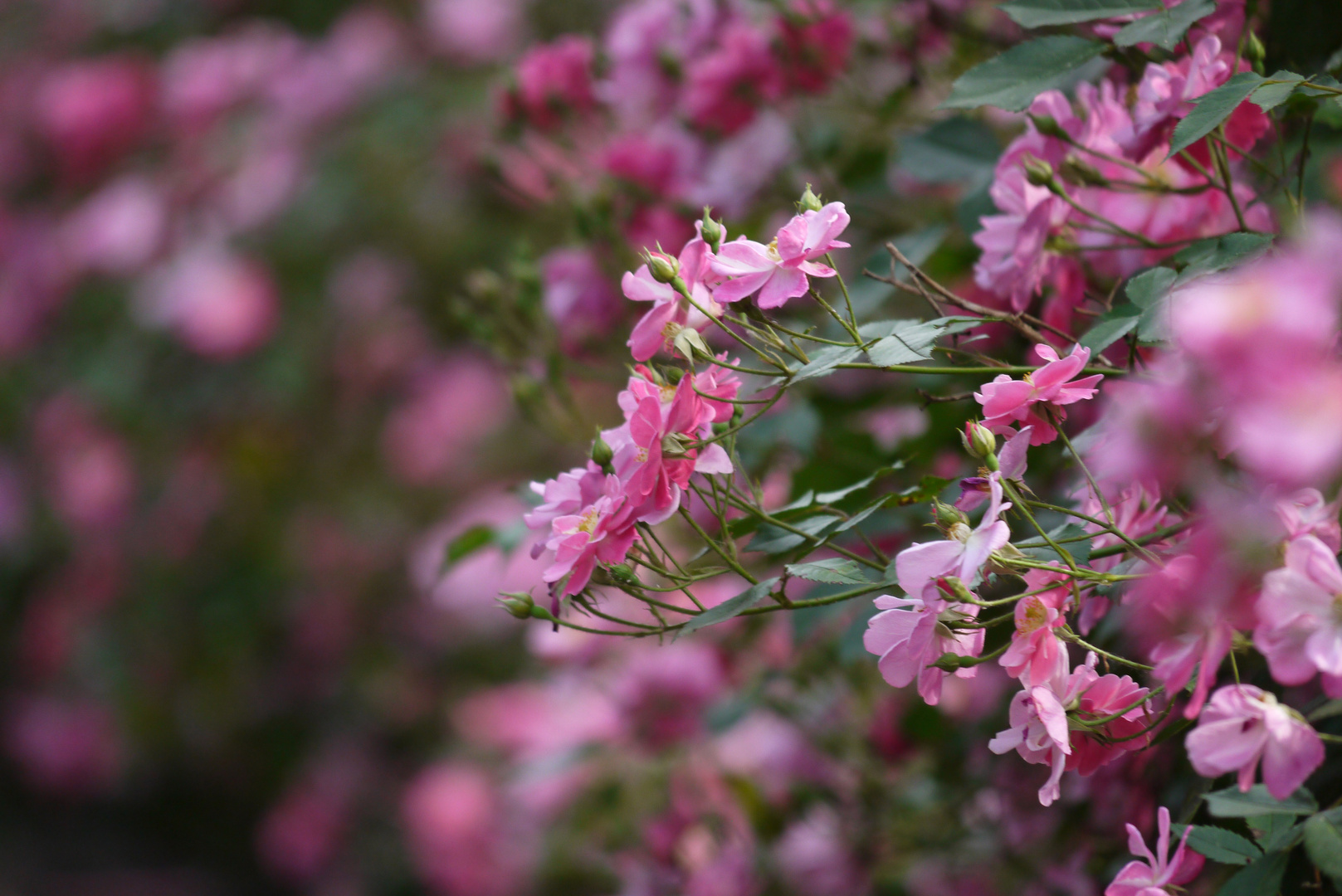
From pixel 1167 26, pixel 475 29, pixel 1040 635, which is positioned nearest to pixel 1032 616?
pixel 1040 635

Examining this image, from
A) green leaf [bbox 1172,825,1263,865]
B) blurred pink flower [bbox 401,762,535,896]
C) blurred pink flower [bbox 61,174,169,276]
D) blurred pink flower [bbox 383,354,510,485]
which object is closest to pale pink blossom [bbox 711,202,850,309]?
green leaf [bbox 1172,825,1263,865]

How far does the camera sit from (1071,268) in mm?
483

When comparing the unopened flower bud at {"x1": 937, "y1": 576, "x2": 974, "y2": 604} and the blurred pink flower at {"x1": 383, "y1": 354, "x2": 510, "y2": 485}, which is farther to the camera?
the blurred pink flower at {"x1": 383, "y1": 354, "x2": 510, "y2": 485}

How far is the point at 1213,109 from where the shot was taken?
1.22ft

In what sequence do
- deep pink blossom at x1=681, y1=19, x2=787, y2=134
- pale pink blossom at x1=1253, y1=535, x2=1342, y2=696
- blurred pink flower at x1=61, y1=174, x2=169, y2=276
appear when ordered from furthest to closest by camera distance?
blurred pink flower at x1=61, y1=174, x2=169, y2=276 < deep pink blossom at x1=681, y1=19, x2=787, y2=134 < pale pink blossom at x1=1253, y1=535, x2=1342, y2=696

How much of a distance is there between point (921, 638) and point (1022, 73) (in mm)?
250

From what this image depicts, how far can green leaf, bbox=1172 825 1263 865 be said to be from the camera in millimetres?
349

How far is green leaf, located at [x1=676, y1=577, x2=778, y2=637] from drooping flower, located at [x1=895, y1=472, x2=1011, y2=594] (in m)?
0.06

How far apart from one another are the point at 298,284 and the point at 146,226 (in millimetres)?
264

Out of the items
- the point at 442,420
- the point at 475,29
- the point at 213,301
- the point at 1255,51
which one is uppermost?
the point at 1255,51

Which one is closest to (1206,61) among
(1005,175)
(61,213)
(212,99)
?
(1005,175)

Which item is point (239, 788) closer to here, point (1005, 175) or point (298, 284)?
point (298, 284)

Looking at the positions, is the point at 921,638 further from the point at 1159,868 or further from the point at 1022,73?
the point at 1022,73

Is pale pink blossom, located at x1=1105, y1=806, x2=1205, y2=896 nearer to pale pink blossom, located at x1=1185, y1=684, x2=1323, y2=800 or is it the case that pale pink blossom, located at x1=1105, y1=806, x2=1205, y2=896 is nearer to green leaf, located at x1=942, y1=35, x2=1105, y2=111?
pale pink blossom, located at x1=1185, y1=684, x2=1323, y2=800
